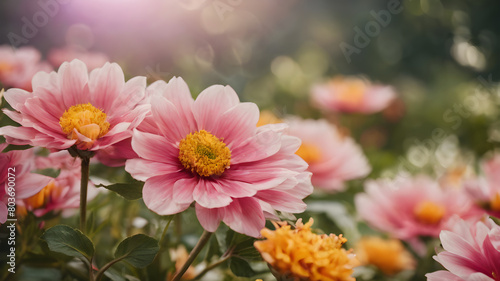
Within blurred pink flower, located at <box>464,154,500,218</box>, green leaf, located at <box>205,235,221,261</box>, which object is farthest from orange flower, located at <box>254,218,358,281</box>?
blurred pink flower, located at <box>464,154,500,218</box>

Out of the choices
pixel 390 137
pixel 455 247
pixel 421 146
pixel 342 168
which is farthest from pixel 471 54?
pixel 455 247

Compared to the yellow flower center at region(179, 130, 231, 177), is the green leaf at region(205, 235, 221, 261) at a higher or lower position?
lower

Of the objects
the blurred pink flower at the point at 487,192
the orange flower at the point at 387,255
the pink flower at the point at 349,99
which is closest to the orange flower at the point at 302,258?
the blurred pink flower at the point at 487,192

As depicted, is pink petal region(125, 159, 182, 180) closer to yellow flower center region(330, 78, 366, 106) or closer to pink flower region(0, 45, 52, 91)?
pink flower region(0, 45, 52, 91)

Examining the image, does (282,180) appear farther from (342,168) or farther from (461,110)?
(461,110)

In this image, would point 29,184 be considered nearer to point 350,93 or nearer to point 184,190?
point 184,190

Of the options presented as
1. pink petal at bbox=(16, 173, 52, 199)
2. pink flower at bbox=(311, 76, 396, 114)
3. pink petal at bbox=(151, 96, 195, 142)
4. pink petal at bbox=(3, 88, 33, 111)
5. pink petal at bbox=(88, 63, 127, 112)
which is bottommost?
pink petal at bbox=(16, 173, 52, 199)
